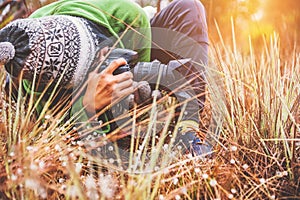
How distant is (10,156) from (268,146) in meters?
0.52

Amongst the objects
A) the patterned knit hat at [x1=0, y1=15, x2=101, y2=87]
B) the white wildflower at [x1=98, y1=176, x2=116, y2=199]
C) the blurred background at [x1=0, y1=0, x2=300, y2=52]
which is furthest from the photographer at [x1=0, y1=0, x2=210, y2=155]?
the blurred background at [x1=0, y1=0, x2=300, y2=52]

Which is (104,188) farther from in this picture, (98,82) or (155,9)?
(155,9)

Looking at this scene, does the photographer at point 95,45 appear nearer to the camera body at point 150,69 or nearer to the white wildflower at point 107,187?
the camera body at point 150,69

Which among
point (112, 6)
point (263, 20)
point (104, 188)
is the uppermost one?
point (112, 6)

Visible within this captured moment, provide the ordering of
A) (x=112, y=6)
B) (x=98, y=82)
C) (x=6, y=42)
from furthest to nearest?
1. (x=112, y=6)
2. (x=98, y=82)
3. (x=6, y=42)

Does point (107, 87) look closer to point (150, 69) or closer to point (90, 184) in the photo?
point (150, 69)

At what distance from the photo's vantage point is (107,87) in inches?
41.7

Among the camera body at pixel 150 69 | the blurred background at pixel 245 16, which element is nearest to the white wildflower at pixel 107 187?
the camera body at pixel 150 69

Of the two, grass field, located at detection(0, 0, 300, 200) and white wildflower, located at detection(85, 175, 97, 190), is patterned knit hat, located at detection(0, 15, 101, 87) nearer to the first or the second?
grass field, located at detection(0, 0, 300, 200)

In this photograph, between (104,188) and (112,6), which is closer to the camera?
(104,188)

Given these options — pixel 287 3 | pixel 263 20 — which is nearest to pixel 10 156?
pixel 263 20

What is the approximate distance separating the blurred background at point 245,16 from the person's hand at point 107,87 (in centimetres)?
60

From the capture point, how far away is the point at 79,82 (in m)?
1.06

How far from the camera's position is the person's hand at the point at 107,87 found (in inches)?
41.3
